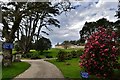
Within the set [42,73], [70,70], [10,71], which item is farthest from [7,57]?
[42,73]

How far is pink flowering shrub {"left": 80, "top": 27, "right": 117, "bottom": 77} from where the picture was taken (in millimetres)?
19125

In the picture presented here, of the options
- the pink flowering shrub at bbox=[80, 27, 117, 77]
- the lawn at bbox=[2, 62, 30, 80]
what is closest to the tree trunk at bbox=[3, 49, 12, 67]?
the lawn at bbox=[2, 62, 30, 80]

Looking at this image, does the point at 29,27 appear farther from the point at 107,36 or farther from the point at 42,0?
the point at 107,36

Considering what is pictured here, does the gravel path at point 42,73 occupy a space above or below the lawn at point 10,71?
below

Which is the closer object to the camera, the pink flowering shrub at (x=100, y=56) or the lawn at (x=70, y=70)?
the pink flowering shrub at (x=100, y=56)

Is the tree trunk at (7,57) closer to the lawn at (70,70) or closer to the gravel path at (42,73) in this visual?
the gravel path at (42,73)

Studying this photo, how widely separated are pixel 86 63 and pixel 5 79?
5.55 metres

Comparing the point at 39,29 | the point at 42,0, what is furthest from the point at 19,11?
the point at 39,29

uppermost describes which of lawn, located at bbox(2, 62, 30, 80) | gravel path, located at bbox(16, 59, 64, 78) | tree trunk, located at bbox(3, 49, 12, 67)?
tree trunk, located at bbox(3, 49, 12, 67)

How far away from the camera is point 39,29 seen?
198 feet

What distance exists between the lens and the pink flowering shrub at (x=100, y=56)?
62.7 feet

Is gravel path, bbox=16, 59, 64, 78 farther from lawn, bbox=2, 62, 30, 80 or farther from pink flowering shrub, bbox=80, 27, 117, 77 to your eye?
pink flowering shrub, bbox=80, 27, 117, 77

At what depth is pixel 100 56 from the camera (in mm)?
19266

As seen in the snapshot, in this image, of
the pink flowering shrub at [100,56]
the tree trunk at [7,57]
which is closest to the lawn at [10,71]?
the tree trunk at [7,57]
